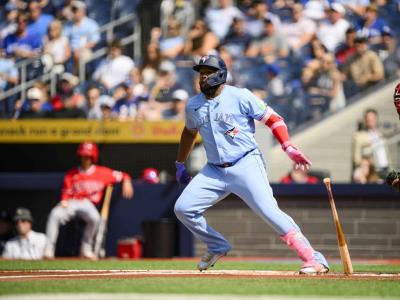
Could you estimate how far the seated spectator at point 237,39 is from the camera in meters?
16.6

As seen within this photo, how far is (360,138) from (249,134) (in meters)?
5.97

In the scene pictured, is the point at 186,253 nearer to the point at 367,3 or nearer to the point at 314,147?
the point at 314,147

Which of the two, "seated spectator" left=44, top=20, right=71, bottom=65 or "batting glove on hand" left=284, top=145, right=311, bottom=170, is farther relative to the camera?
"seated spectator" left=44, top=20, right=71, bottom=65

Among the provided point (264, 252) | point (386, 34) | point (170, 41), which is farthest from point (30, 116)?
point (386, 34)

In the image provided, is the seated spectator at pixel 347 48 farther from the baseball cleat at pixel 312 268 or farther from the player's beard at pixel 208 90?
the baseball cleat at pixel 312 268

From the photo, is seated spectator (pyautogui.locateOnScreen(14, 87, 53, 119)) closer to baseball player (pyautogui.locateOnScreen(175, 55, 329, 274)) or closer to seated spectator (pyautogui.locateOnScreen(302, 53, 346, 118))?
seated spectator (pyautogui.locateOnScreen(302, 53, 346, 118))

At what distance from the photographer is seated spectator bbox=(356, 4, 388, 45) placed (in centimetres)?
1628

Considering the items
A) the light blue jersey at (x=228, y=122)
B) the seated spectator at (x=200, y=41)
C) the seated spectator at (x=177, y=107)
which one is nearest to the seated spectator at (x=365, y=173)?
the seated spectator at (x=177, y=107)

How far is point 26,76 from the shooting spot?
17094 mm

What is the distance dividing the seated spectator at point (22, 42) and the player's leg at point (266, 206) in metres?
9.40

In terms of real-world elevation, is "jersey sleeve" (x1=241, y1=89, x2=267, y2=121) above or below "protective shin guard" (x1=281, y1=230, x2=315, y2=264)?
above

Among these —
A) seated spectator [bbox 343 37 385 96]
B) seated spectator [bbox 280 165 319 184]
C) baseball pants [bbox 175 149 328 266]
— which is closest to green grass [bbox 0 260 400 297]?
baseball pants [bbox 175 149 328 266]

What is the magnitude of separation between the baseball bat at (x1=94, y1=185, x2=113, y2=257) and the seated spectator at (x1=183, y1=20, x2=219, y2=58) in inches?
135

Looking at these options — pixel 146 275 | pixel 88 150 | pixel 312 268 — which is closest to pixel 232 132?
pixel 312 268
